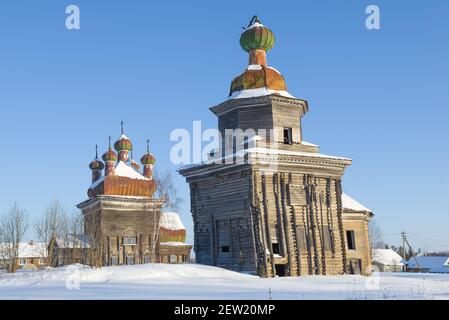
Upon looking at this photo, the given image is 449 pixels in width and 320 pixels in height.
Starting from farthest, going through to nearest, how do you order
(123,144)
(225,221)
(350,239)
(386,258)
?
(386,258), (123,144), (350,239), (225,221)

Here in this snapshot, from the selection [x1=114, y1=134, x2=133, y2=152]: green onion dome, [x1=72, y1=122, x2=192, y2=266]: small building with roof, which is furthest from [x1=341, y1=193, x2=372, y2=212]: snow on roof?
[x1=114, y1=134, x2=133, y2=152]: green onion dome

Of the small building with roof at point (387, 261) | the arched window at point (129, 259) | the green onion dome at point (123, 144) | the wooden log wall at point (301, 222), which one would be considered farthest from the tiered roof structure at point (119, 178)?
the small building with roof at point (387, 261)

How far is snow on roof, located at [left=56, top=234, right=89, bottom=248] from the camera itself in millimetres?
→ 43219

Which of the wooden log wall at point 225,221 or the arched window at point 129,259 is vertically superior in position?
the wooden log wall at point 225,221

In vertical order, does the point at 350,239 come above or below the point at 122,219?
below

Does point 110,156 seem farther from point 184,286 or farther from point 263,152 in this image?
point 184,286

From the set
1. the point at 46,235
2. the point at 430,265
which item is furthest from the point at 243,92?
the point at 430,265

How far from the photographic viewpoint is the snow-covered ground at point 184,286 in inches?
553

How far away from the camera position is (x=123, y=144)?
2020 inches

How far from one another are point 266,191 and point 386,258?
58658 mm

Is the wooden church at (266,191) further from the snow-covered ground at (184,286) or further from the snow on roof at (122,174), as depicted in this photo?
the snow on roof at (122,174)

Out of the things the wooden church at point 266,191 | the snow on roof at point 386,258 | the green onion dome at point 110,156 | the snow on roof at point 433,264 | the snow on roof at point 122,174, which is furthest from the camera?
the snow on roof at point 386,258

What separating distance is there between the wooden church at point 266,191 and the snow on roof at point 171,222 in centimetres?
2503

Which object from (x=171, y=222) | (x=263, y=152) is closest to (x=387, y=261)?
(x=171, y=222)
